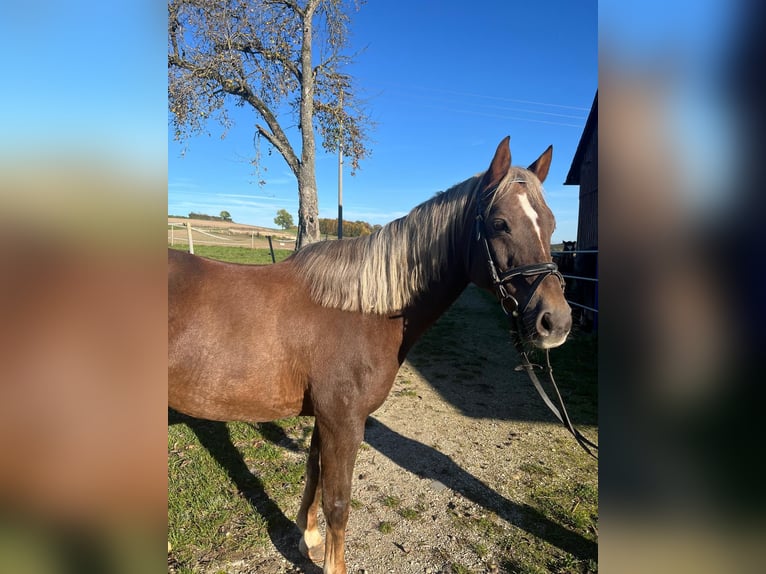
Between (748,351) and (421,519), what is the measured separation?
8.26 feet

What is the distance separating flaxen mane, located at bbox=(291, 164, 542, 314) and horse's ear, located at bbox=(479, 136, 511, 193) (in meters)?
0.12

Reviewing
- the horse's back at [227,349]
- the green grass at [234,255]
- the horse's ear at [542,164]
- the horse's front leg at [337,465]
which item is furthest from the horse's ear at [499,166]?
the green grass at [234,255]

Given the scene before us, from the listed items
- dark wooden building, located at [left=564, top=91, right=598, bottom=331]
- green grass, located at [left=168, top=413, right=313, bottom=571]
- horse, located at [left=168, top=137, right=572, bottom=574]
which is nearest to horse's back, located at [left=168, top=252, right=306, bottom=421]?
horse, located at [left=168, top=137, right=572, bottom=574]

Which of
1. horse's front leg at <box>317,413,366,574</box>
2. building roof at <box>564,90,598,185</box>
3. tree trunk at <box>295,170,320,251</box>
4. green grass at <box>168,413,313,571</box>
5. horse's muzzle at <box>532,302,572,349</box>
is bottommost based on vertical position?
green grass at <box>168,413,313,571</box>

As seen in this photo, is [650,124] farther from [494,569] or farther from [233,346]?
[494,569]

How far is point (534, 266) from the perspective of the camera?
173 centimetres

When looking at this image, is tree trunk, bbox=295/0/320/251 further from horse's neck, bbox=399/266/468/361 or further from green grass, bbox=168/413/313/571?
horse's neck, bbox=399/266/468/361

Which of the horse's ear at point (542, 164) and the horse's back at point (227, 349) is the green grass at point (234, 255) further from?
the horse's ear at point (542, 164)

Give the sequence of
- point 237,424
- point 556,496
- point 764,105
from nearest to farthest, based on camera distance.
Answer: point 764,105, point 556,496, point 237,424

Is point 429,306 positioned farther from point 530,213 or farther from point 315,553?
point 315,553

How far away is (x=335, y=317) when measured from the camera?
2105mm

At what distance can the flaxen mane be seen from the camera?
81.4 inches

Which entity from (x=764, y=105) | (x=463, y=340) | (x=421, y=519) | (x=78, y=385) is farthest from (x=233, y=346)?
(x=463, y=340)

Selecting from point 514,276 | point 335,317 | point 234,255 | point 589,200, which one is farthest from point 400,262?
point 234,255
